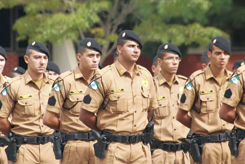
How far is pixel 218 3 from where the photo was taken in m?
21.7

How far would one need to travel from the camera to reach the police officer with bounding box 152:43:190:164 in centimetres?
1073

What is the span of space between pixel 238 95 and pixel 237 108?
232mm

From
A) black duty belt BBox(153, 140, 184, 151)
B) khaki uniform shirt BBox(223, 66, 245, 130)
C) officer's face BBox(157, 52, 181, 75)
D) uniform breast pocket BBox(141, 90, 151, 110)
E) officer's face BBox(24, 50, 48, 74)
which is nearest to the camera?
khaki uniform shirt BBox(223, 66, 245, 130)

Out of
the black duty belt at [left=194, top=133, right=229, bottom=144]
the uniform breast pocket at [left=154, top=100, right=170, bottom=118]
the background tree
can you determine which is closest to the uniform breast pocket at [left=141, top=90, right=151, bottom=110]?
the black duty belt at [left=194, top=133, right=229, bottom=144]

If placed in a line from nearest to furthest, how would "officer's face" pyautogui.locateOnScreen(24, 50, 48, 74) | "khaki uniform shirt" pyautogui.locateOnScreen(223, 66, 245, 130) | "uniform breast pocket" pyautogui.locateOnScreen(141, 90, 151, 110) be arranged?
1. "khaki uniform shirt" pyautogui.locateOnScreen(223, 66, 245, 130)
2. "uniform breast pocket" pyautogui.locateOnScreen(141, 90, 151, 110)
3. "officer's face" pyautogui.locateOnScreen(24, 50, 48, 74)

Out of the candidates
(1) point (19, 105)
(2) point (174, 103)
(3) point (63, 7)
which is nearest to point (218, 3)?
(3) point (63, 7)

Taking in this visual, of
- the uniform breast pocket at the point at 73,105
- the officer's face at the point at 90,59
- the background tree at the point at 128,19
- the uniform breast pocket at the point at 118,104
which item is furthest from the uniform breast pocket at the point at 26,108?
the background tree at the point at 128,19

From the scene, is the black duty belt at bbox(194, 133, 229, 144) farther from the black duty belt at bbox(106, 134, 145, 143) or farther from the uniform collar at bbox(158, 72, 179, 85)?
the black duty belt at bbox(106, 134, 145, 143)

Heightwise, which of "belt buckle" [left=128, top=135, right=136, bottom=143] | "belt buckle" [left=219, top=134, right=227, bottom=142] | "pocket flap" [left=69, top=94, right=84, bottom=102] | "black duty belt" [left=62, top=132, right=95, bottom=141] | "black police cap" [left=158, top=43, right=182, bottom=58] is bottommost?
"belt buckle" [left=128, top=135, right=136, bottom=143]

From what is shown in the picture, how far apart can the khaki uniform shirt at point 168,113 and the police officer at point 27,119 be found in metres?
1.68

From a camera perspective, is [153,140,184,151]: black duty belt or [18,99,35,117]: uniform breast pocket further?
[153,140,184,151]: black duty belt

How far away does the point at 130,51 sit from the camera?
907 centimetres

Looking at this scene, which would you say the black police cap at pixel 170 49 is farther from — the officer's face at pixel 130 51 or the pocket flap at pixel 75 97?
the officer's face at pixel 130 51

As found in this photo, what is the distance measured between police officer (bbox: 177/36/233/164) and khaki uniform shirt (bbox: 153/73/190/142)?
573 mm
